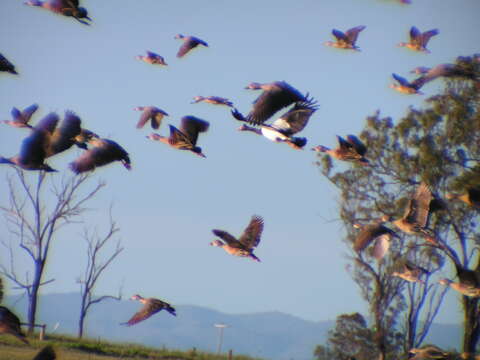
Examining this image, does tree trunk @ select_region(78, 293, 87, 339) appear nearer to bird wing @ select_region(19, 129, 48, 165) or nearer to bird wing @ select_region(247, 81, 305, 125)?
bird wing @ select_region(19, 129, 48, 165)

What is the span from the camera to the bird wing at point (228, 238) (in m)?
9.53

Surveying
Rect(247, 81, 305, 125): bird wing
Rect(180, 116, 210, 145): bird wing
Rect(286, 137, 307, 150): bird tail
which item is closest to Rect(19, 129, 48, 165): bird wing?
Rect(180, 116, 210, 145): bird wing

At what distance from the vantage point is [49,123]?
414 inches

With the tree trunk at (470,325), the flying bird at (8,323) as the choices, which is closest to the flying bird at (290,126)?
the flying bird at (8,323)

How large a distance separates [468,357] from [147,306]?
7.58 meters

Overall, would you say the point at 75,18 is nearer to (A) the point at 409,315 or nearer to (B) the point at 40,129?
(B) the point at 40,129

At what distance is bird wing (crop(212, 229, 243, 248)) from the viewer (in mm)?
9533

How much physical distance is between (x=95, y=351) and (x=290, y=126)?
14331 millimetres

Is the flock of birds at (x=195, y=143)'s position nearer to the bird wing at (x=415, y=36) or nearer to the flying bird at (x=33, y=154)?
the flying bird at (x=33, y=154)

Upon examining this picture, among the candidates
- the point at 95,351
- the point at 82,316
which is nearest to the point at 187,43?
the point at 95,351

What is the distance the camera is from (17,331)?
9109mm

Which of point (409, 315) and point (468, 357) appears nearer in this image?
point (468, 357)

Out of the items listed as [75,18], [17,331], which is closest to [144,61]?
[75,18]

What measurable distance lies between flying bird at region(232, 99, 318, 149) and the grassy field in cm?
1020
